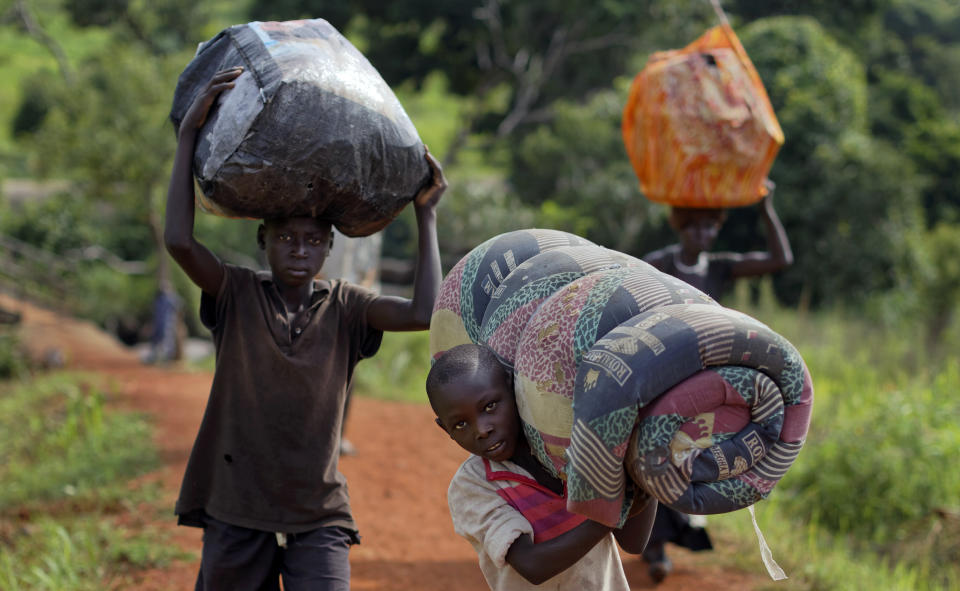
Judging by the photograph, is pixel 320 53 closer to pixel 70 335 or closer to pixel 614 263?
pixel 614 263

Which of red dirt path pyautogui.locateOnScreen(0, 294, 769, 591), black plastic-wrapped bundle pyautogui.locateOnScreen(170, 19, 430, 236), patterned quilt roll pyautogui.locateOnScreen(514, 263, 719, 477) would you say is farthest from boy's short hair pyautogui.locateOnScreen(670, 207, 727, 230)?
patterned quilt roll pyautogui.locateOnScreen(514, 263, 719, 477)

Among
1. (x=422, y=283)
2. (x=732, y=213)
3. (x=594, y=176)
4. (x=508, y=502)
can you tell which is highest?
(x=422, y=283)

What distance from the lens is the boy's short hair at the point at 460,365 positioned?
174 cm

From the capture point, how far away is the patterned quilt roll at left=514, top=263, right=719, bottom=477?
1615 mm

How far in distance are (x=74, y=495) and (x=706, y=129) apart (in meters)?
4.22

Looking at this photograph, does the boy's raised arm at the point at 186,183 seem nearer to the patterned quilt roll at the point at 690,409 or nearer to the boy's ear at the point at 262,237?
the boy's ear at the point at 262,237

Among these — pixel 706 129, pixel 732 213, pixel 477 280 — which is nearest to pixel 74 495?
pixel 706 129

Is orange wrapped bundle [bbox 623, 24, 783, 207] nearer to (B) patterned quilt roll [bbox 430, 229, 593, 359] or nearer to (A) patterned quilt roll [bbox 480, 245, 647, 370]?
(B) patterned quilt roll [bbox 430, 229, 593, 359]

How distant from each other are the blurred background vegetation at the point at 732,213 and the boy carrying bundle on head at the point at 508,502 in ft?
8.39

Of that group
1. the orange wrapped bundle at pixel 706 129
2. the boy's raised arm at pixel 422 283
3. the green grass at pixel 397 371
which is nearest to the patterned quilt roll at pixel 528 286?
the boy's raised arm at pixel 422 283

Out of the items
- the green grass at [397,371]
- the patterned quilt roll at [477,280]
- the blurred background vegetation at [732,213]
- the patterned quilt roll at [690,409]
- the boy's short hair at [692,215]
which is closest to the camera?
the patterned quilt roll at [690,409]

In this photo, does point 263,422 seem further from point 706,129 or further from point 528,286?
point 706,129

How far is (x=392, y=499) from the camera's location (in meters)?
5.34

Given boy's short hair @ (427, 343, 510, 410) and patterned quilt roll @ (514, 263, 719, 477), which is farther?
boy's short hair @ (427, 343, 510, 410)
